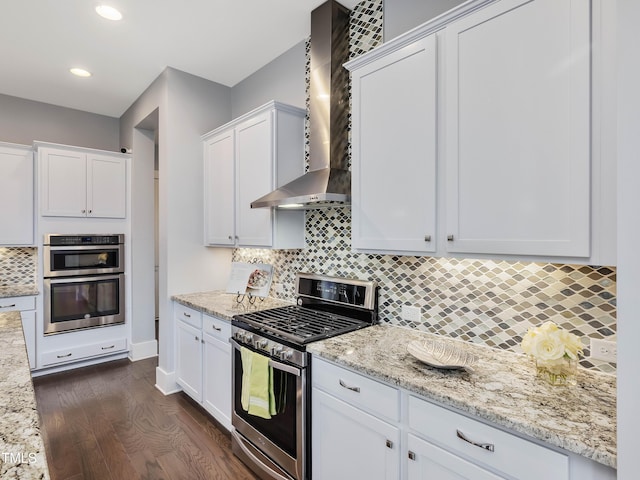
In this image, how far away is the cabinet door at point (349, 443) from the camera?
1458 millimetres

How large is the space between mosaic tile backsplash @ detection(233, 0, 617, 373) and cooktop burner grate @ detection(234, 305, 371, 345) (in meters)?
0.29

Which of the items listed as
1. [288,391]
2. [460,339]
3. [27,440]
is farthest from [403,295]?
[27,440]

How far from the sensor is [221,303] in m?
2.88

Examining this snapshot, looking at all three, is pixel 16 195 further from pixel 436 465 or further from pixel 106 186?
pixel 436 465

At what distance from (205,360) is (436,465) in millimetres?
2001

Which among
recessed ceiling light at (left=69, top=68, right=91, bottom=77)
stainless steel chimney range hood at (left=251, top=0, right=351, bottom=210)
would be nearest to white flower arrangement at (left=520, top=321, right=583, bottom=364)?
stainless steel chimney range hood at (left=251, top=0, right=351, bottom=210)

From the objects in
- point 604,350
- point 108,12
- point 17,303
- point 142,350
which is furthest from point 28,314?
point 604,350

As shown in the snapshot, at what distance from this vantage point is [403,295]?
6.95ft

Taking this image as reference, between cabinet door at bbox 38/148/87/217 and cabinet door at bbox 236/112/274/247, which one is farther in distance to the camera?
cabinet door at bbox 38/148/87/217

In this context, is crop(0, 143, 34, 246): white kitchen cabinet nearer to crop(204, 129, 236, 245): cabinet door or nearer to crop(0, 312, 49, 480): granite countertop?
crop(204, 129, 236, 245): cabinet door

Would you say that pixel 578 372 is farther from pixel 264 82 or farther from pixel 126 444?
pixel 264 82

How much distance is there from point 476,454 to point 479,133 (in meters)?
1.23

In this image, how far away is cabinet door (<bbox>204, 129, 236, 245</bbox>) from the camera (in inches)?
118

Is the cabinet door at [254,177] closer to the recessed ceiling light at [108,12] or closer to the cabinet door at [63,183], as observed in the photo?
the recessed ceiling light at [108,12]
